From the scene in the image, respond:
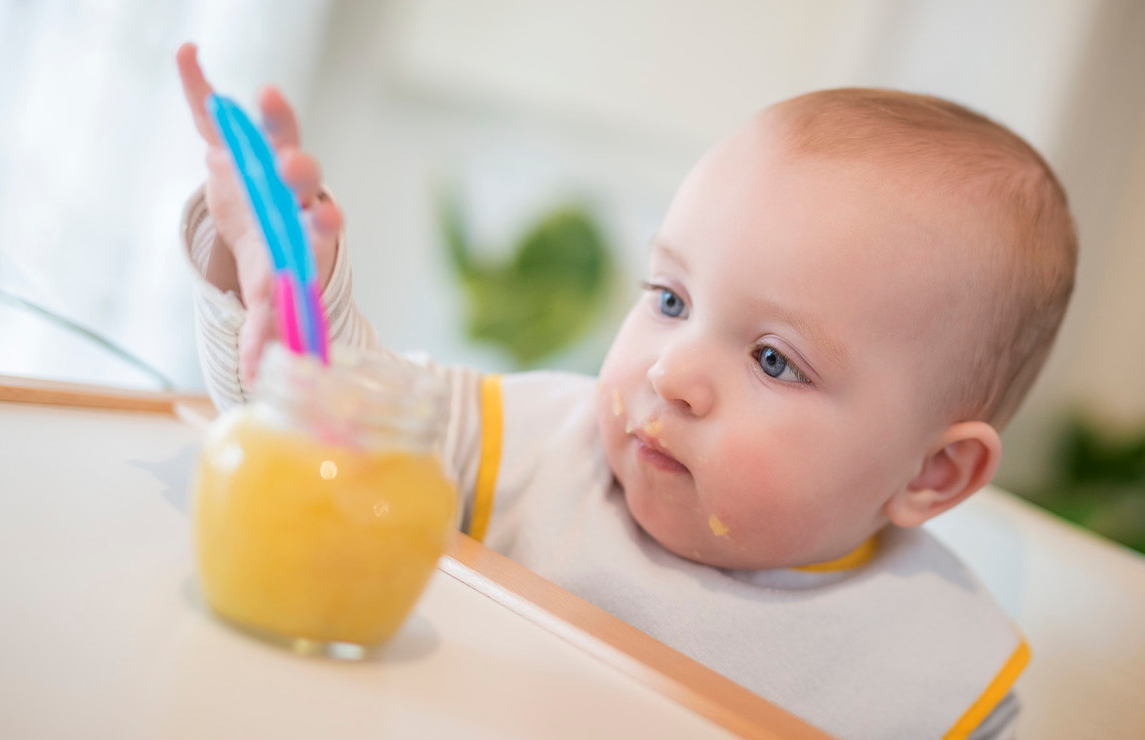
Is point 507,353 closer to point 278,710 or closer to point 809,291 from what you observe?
point 809,291

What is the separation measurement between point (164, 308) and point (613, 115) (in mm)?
1444

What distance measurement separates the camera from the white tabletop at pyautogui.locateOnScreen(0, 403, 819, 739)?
0.32 metres

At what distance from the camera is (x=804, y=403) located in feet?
2.56

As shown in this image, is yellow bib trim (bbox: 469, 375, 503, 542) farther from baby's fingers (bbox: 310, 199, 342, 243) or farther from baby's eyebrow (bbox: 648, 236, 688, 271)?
baby's fingers (bbox: 310, 199, 342, 243)

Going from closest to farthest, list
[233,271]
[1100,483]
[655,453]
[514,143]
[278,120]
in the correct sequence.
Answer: [278,120]
[233,271]
[655,453]
[514,143]
[1100,483]

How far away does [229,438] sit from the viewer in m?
0.38

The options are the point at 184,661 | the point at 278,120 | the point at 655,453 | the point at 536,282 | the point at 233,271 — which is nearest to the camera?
the point at 184,661

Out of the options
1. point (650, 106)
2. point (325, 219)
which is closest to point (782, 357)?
point (325, 219)

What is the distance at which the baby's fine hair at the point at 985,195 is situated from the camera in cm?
81

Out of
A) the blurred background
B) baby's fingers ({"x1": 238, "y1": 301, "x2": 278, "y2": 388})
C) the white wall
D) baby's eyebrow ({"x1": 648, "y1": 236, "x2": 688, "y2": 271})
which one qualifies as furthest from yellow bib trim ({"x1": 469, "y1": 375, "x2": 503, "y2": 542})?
the white wall

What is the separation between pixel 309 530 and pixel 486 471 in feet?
1.81

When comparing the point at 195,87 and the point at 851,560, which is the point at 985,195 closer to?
the point at 851,560

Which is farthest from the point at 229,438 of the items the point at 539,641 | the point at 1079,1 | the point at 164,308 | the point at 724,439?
the point at 1079,1

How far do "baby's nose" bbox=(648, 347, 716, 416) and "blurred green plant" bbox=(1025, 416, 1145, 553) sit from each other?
7.72 feet
